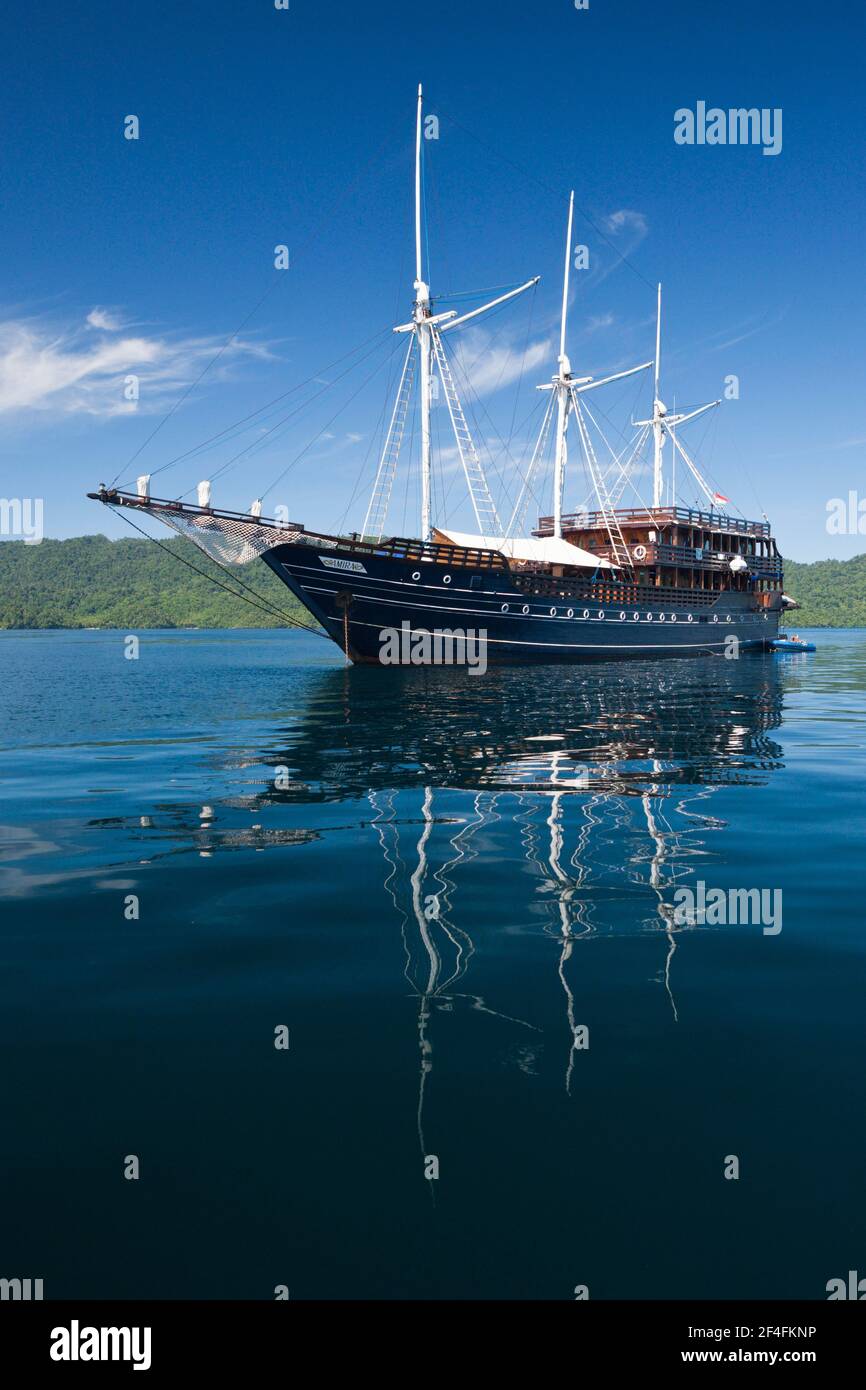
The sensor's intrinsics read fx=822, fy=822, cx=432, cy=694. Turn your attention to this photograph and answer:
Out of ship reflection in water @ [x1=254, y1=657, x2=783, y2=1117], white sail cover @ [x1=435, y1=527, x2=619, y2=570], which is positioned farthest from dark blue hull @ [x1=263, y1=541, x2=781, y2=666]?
ship reflection in water @ [x1=254, y1=657, x2=783, y2=1117]

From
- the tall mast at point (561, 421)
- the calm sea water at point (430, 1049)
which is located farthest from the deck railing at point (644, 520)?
the calm sea water at point (430, 1049)

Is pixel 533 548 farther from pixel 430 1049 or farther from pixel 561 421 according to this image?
pixel 430 1049

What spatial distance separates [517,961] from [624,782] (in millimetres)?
8298

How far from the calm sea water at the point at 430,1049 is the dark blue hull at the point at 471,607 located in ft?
96.9

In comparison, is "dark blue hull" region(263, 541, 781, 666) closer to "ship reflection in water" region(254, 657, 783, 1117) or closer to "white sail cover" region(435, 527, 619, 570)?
"white sail cover" region(435, 527, 619, 570)

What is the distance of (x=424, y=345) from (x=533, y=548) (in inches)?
515

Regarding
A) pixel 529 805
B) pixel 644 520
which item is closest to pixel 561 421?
pixel 644 520

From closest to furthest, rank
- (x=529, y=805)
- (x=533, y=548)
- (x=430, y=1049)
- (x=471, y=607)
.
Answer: (x=430, y=1049)
(x=529, y=805)
(x=471, y=607)
(x=533, y=548)

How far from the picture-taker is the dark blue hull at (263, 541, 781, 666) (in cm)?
4112

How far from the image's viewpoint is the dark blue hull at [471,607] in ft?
135

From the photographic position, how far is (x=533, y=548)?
49781 mm

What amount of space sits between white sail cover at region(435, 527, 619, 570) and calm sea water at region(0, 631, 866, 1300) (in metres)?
34.8
